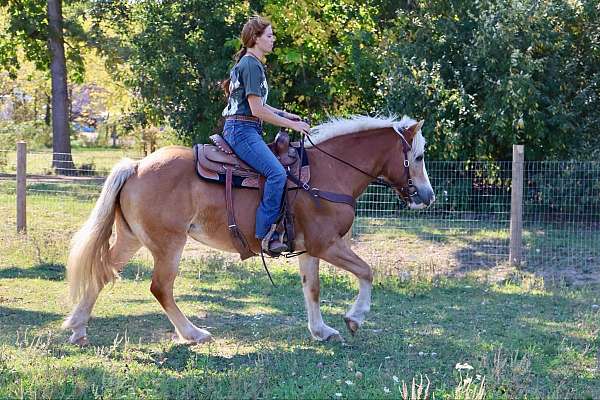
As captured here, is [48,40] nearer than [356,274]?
No

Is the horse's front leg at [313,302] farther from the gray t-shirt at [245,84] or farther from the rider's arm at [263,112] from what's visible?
the gray t-shirt at [245,84]

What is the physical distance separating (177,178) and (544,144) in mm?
10072

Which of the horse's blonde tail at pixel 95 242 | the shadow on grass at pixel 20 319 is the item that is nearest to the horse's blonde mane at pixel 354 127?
the horse's blonde tail at pixel 95 242

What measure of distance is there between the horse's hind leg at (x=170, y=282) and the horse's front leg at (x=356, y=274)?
1311 millimetres

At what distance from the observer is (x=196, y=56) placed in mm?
19531

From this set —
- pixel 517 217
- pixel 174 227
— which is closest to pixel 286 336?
pixel 174 227

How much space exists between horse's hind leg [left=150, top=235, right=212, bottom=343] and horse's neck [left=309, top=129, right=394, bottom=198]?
4.77 ft

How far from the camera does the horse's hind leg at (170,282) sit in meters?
6.83

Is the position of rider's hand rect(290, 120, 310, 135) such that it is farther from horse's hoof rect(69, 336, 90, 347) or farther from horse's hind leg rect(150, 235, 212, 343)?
horse's hoof rect(69, 336, 90, 347)

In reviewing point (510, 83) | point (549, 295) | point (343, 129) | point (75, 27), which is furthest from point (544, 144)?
point (75, 27)

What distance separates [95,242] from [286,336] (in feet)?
6.62

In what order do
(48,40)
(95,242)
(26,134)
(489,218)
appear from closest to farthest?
(95,242), (489,218), (48,40), (26,134)

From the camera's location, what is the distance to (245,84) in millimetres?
6672

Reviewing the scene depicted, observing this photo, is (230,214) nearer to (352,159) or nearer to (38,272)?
(352,159)
